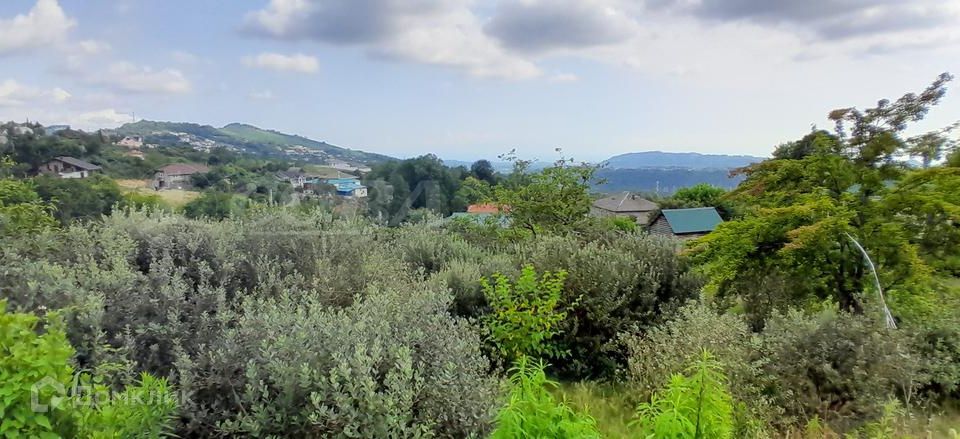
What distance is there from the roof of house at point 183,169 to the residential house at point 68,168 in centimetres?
63

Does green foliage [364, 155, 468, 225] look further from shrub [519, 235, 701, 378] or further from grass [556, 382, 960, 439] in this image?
grass [556, 382, 960, 439]

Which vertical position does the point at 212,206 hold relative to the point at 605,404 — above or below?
above

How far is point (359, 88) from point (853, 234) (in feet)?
26.8

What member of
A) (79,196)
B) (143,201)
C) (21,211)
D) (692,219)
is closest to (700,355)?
(143,201)

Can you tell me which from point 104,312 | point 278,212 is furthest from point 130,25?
point 104,312

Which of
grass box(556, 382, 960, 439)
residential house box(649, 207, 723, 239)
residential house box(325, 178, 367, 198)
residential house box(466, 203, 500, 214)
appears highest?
residential house box(325, 178, 367, 198)

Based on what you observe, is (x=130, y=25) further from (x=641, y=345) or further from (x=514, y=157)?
(x=641, y=345)

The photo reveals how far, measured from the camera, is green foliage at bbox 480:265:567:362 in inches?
148

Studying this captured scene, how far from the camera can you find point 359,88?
31.9 ft

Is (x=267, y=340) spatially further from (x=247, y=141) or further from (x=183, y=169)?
(x=247, y=141)

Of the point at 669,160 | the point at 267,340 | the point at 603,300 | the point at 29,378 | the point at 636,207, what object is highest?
the point at 669,160

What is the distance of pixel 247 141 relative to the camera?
8.23 m

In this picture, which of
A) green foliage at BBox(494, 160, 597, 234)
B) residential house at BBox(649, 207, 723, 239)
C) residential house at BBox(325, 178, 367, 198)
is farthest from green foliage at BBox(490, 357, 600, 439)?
residential house at BBox(649, 207, 723, 239)

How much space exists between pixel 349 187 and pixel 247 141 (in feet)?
9.95
